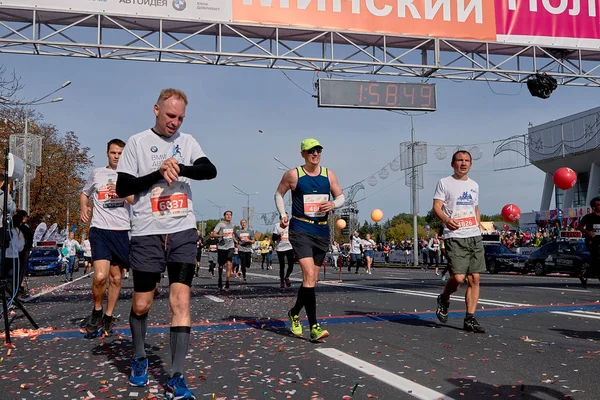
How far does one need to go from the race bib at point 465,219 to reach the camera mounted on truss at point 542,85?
9295 millimetres

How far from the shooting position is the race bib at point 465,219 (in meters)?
6.74

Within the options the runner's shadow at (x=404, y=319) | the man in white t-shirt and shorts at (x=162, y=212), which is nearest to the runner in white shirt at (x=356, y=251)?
the runner's shadow at (x=404, y=319)

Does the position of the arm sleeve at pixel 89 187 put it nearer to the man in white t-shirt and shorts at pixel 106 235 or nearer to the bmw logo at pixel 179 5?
the man in white t-shirt and shorts at pixel 106 235

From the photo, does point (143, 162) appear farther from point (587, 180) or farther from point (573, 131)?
point (587, 180)

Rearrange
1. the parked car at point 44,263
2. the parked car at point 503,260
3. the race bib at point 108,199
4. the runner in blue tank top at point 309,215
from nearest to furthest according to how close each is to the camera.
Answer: the runner in blue tank top at point 309,215
the race bib at point 108,199
the parked car at point 503,260
the parked car at point 44,263

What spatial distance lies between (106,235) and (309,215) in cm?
217

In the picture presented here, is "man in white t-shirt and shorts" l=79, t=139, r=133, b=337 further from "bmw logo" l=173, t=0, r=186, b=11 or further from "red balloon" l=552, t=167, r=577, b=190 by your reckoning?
"red balloon" l=552, t=167, r=577, b=190

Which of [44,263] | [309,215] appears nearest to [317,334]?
[309,215]

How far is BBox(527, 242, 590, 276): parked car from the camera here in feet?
68.8

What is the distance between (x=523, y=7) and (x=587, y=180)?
44.8 metres

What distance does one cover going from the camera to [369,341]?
5754 millimetres

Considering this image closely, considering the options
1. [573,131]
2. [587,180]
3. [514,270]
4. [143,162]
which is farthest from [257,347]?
[587,180]

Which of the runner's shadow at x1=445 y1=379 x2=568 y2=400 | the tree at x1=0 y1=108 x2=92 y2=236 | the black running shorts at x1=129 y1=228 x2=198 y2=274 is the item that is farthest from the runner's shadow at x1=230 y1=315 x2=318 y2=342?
the tree at x1=0 y1=108 x2=92 y2=236

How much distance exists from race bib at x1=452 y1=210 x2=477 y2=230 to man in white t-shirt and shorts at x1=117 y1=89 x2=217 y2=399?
3663 millimetres
